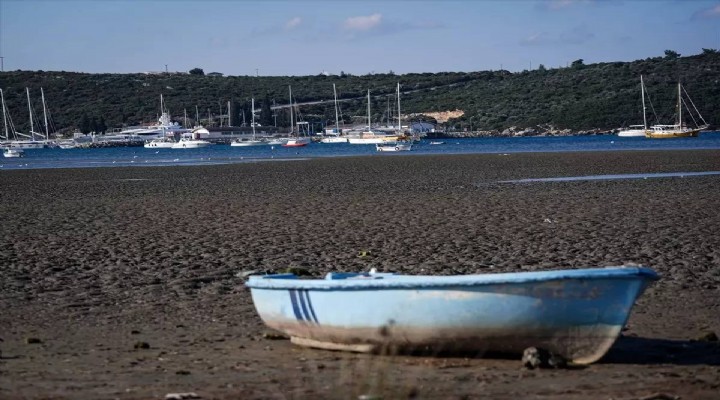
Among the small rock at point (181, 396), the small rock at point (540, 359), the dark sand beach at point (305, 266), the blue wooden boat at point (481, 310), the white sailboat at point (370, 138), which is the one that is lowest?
the white sailboat at point (370, 138)

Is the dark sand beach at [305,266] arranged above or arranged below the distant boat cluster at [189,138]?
above

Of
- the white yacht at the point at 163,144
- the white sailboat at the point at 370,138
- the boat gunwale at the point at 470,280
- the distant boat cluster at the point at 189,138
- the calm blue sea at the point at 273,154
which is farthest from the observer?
the distant boat cluster at the point at 189,138

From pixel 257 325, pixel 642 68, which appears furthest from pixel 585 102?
pixel 257 325

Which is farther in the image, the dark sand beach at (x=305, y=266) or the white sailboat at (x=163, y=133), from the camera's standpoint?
the white sailboat at (x=163, y=133)

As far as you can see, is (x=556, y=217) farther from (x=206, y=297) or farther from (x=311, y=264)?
(x=206, y=297)

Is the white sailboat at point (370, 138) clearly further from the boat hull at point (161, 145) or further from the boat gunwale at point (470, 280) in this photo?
the boat gunwale at point (470, 280)

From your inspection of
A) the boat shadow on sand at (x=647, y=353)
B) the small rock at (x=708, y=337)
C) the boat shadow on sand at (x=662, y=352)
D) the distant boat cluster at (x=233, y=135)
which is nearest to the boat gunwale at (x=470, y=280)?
the boat shadow on sand at (x=647, y=353)

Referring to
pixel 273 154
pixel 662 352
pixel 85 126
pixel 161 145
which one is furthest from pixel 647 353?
pixel 85 126

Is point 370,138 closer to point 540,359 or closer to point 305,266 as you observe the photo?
point 305,266

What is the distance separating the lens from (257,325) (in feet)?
36.1

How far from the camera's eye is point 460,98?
Result: 7505 inches

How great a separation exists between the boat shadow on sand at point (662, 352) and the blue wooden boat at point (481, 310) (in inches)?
21.7

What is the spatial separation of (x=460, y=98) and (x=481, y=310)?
184 metres

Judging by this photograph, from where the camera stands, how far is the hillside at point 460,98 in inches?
6053
